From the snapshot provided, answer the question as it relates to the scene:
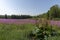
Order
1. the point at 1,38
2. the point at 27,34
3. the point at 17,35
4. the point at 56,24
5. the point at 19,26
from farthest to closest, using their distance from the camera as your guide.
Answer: the point at 56,24 < the point at 19,26 < the point at 27,34 < the point at 17,35 < the point at 1,38

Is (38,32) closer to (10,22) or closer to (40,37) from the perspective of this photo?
(40,37)

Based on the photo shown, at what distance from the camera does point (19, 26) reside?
9289mm

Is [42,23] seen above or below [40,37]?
above

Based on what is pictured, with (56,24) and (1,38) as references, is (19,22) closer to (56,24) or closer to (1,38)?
(56,24)

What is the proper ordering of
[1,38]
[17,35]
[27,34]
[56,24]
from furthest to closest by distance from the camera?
[56,24] → [27,34] → [17,35] → [1,38]

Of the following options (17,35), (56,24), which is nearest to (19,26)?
(56,24)

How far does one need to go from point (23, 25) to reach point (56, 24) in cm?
169

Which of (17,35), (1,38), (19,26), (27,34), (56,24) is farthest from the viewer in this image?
(56,24)

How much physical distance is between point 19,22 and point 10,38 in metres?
3.92

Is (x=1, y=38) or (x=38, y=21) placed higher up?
(x=38, y=21)

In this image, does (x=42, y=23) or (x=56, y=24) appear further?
(x=56, y=24)

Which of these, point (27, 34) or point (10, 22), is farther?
point (10, 22)

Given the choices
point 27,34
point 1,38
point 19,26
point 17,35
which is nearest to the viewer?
point 1,38

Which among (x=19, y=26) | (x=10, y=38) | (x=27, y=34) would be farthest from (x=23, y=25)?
(x=10, y=38)
